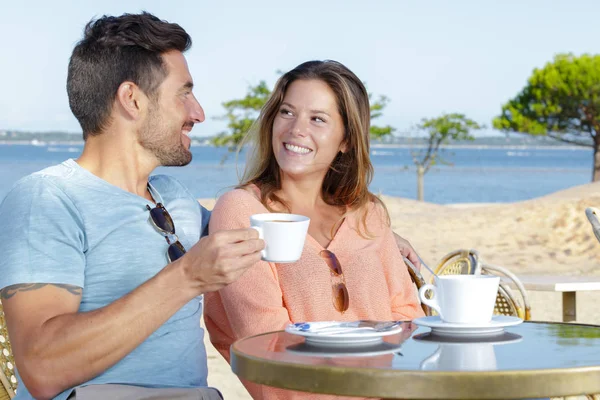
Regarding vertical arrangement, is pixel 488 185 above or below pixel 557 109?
below

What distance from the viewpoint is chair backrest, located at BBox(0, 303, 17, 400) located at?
2584mm

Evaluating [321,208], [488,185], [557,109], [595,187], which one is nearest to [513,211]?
[595,187]

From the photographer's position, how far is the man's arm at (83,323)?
2152 millimetres

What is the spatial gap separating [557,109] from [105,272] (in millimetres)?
36844

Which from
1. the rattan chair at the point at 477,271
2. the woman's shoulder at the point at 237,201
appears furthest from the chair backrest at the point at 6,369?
the rattan chair at the point at 477,271

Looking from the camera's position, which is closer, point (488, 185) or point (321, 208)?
point (321, 208)

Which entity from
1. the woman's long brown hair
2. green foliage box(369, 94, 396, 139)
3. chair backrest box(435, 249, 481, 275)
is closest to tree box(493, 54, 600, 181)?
green foliage box(369, 94, 396, 139)

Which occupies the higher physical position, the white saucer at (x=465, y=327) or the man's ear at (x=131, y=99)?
the man's ear at (x=131, y=99)

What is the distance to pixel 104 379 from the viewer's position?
236 centimetres

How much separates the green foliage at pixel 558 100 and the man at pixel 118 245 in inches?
1372

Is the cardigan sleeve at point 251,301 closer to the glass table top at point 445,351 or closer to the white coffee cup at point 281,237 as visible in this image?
the glass table top at point 445,351

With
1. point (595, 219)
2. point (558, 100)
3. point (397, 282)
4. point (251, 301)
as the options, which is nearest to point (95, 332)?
point (251, 301)

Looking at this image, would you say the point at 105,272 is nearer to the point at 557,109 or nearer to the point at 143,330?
the point at 143,330

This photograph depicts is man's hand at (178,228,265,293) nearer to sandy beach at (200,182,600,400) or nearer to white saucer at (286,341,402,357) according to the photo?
white saucer at (286,341,402,357)
